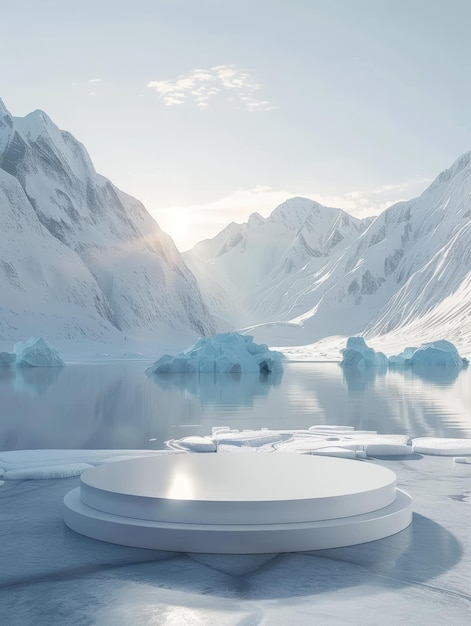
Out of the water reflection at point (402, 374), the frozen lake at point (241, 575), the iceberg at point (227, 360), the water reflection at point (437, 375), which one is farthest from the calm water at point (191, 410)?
the iceberg at point (227, 360)

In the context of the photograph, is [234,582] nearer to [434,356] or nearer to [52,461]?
[52,461]

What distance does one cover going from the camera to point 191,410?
2006 cm

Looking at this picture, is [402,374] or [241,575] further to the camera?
[402,374]

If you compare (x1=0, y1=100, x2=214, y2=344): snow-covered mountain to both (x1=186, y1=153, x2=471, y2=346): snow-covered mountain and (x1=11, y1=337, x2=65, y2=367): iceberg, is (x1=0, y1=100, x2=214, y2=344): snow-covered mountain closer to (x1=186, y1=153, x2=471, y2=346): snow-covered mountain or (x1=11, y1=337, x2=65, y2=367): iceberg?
(x1=11, y1=337, x2=65, y2=367): iceberg

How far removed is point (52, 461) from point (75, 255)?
7892 centimetres

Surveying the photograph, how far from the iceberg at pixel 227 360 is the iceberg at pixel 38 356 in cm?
865

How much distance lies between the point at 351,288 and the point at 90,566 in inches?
5885

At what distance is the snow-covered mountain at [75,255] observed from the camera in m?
77.5

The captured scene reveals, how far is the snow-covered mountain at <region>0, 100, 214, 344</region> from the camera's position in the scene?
254ft

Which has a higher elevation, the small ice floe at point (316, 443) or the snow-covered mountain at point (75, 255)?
the snow-covered mountain at point (75, 255)

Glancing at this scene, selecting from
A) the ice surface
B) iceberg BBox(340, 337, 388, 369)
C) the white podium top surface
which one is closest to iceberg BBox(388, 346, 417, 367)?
iceberg BBox(340, 337, 388, 369)

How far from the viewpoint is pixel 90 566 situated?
5387 millimetres

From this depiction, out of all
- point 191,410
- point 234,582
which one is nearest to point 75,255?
point 191,410

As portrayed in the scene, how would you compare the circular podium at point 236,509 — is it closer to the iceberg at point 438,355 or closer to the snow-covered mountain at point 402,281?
the iceberg at point 438,355
